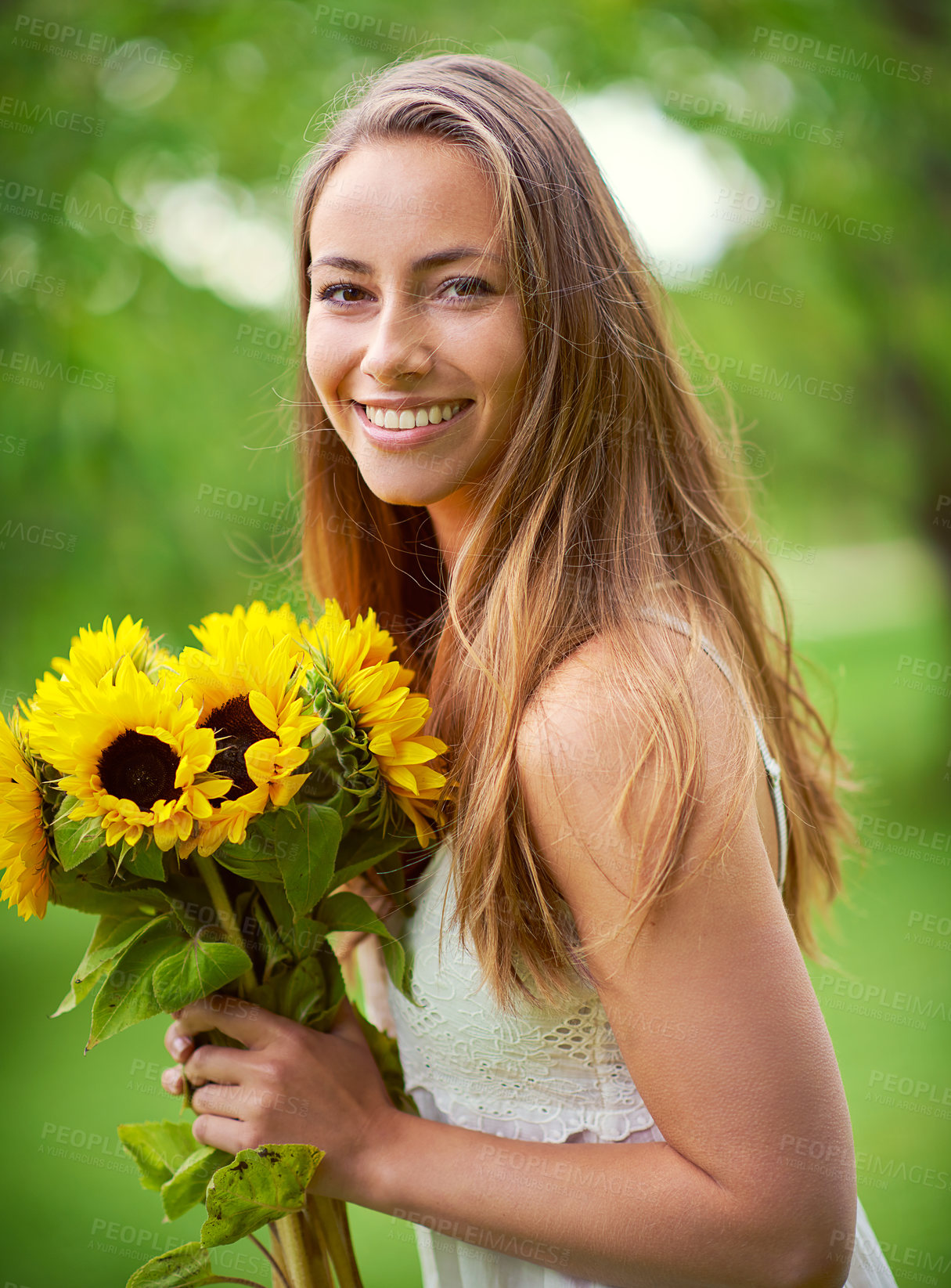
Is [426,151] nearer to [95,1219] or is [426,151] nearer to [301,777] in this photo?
[301,777]

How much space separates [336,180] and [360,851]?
94 centimetres

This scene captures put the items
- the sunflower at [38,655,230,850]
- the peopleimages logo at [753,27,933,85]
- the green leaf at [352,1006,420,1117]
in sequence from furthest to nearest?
the peopleimages logo at [753,27,933,85], the green leaf at [352,1006,420,1117], the sunflower at [38,655,230,850]

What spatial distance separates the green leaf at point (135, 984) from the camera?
1190 mm

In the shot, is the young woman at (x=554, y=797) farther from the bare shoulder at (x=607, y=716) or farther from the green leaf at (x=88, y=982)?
the green leaf at (x=88, y=982)

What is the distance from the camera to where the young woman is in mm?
1137

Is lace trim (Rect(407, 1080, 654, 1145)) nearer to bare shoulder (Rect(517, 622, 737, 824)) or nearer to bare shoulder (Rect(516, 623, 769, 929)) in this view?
bare shoulder (Rect(516, 623, 769, 929))

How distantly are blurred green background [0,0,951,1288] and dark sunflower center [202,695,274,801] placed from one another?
1820 millimetres

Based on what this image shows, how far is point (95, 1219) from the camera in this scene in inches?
145

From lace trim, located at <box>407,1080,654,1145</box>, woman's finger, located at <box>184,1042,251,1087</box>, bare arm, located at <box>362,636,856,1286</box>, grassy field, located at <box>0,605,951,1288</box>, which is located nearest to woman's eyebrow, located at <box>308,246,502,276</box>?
bare arm, located at <box>362,636,856,1286</box>

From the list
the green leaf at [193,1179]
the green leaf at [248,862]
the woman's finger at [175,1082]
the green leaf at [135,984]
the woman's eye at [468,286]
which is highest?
the woman's eye at [468,286]

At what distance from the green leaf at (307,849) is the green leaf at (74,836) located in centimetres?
20

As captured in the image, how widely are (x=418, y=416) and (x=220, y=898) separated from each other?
0.69m

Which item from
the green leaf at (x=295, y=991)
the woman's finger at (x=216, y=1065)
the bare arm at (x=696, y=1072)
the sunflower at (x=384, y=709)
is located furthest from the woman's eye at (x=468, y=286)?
the woman's finger at (x=216, y=1065)

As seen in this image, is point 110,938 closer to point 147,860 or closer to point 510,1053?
point 147,860
